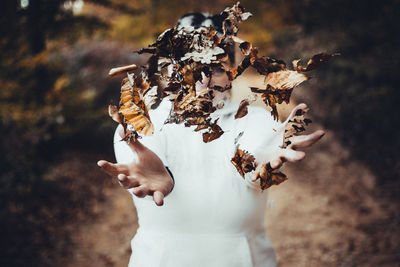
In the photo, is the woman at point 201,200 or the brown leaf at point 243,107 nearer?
the brown leaf at point 243,107

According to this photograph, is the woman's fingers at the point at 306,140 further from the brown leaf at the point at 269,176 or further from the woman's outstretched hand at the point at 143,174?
the woman's outstretched hand at the point at 143,174

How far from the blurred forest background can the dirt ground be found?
0.01 meters

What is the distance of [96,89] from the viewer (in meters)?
4.70

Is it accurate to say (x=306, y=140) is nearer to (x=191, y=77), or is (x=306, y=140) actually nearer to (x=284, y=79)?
(x=284, y=79)

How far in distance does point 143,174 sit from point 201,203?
0.25m

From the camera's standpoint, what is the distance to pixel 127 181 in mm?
869

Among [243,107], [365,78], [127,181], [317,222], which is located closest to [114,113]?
[127,181]

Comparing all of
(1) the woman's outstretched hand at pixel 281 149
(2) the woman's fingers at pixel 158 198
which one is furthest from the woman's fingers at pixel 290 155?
(2) the woman's fingers at pixel 158 198

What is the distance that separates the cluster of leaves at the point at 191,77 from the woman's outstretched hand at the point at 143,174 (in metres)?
0.10

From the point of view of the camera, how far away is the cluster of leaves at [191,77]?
0.81 m

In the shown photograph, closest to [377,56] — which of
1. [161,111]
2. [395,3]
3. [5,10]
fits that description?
[395,3]

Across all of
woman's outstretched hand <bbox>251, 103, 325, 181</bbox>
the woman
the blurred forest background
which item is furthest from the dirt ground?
woman's outstretched hand <bbox>251, 103, 325, 181</bbox>

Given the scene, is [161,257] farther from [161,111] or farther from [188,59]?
[188,59]

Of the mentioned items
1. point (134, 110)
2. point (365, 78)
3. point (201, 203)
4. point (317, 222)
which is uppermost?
point (134, 110)
